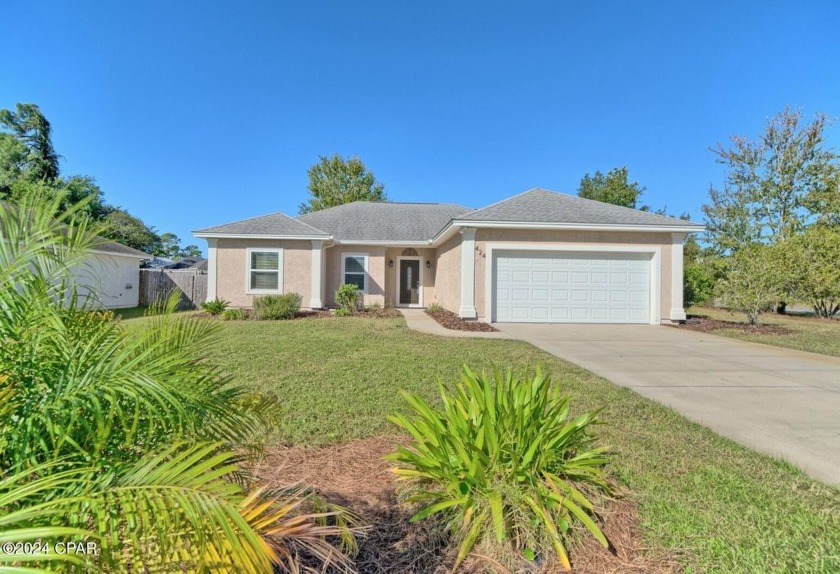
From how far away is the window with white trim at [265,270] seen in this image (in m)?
14.9

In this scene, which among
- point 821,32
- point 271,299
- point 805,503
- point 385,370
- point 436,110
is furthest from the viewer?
point 436,110

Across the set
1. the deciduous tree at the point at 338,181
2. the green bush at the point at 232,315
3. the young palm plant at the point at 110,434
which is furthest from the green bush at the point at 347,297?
the deciduous tree at the point at 338,181

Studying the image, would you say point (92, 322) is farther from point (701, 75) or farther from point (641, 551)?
point (701, 75)

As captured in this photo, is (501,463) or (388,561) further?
(501,463)

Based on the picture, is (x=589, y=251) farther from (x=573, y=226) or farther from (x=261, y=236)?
(x=261, y=236)

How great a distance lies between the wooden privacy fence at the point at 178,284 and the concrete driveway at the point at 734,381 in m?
15.0

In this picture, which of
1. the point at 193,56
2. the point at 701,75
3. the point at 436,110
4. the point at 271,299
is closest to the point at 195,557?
the point at 271,299

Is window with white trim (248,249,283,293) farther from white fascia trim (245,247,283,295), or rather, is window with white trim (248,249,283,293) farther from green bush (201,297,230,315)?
green bush (201,297,230,315)

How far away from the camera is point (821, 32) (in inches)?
436

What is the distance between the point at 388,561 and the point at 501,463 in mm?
839

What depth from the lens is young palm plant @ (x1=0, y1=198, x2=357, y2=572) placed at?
3.81 ft

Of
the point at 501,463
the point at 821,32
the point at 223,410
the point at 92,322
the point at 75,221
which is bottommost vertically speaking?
the point at 501,463

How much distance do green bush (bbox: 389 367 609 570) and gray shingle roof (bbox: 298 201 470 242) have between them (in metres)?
13.1

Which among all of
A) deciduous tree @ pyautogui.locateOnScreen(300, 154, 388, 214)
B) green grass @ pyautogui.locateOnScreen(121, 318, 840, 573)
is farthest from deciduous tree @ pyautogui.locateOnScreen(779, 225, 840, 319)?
deciduous tree @ pyautogui.locateOnScreen(300, 154, 388, 214)
